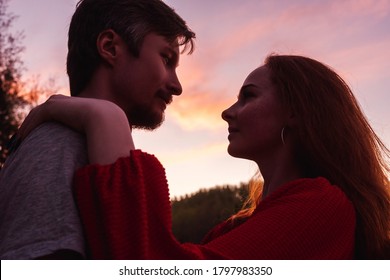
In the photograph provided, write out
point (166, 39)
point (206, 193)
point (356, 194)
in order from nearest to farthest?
point (166, 39), point (356, 194), point (206, 193)

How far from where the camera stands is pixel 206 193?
9062 millimetres

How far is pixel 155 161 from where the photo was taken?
5.42ft

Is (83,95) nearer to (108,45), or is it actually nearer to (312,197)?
(108,45)

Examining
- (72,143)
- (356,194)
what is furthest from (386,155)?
(72,143)

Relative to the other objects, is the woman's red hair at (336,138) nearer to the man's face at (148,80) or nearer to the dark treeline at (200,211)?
the man's face at (148,80)

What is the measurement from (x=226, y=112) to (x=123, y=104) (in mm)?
1250

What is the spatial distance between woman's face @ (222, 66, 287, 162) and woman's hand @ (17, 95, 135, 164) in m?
1.62

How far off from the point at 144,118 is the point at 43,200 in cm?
99

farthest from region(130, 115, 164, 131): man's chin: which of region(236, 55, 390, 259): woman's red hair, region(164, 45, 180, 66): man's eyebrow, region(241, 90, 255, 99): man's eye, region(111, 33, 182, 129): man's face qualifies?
region(236, 55, 390, 259): woman's red hair

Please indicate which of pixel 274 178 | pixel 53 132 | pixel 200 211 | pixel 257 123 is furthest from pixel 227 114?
pixel 200 211

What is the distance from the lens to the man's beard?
8.02 feet

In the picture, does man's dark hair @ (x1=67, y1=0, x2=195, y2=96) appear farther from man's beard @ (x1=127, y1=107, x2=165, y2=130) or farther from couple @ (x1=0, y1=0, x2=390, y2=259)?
man's beard @ (x1=127, y1=107, x2=165, y2=130)

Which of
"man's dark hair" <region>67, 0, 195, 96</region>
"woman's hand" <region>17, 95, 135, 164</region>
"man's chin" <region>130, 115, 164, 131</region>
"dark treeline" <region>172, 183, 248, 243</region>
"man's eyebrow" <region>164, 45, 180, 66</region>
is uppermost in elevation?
A: "man's dark hair" <region>67, 0, 195, 96</region>

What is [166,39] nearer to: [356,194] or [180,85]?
[180,85]
